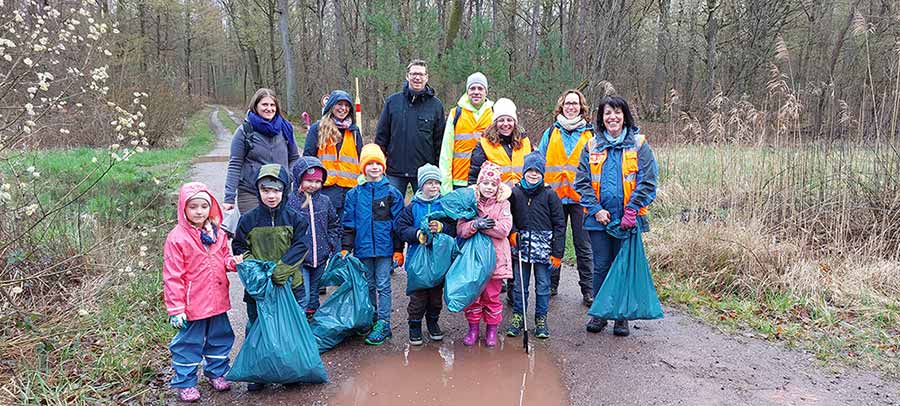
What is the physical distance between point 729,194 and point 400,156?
401 centimetres

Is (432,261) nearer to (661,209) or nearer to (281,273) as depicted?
(281,273)

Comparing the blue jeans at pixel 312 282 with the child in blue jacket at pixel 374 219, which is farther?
the child in blue jacket at pixel 374 219

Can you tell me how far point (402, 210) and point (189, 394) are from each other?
189 centimetres

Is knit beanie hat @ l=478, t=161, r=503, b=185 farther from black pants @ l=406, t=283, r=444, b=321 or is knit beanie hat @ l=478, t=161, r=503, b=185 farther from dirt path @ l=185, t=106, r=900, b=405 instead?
dirt path @ l=185, t=106, r=900, b=405

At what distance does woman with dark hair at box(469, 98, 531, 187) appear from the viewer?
4.75m

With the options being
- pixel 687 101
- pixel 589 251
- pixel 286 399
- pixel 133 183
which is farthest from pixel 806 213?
pixel 687 101

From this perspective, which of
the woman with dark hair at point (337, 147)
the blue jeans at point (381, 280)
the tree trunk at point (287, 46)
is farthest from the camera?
the tree trunk at point (287, 46)

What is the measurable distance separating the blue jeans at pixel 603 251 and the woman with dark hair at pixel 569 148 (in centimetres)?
51

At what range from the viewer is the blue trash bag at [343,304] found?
13.7 ft

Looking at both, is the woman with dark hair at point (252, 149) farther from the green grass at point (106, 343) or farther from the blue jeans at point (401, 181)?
the blue jeans at point (401, 181)

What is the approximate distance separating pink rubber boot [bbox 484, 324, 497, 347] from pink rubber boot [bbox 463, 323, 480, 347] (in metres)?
0.08

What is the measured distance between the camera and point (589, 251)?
5273 mm

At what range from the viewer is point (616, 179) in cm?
441

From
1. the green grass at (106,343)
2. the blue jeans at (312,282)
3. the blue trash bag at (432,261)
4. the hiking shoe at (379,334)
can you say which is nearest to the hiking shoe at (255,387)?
the green grass at (106,343)
